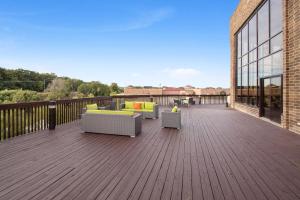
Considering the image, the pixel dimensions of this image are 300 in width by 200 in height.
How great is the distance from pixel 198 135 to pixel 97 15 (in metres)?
16.9

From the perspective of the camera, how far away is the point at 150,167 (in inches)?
128

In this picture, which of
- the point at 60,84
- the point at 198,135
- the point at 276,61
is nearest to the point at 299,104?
the point at 276,61

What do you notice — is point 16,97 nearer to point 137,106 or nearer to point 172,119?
point 137,106

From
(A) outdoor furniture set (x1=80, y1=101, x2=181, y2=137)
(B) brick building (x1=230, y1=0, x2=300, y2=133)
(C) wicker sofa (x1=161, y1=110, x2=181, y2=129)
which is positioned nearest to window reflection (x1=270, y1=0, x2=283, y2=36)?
(B) brick building (x1=230, y1=0, x2=300, y2=133)

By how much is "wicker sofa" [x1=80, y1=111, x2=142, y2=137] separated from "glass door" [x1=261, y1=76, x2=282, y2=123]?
17.3 ft

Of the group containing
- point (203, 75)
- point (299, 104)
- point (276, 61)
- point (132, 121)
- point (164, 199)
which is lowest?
point (164, 199)

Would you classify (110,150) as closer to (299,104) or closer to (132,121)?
(132,121)

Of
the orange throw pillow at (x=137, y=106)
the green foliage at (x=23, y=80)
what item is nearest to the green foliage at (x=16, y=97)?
the green foliage at (x=23, y=80)

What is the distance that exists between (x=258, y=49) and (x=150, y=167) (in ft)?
27.9

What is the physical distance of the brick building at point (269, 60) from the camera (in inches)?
235

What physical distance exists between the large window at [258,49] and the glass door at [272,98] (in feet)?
1.04

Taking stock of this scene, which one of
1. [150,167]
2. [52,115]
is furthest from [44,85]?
[150,167]

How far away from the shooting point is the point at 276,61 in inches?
283

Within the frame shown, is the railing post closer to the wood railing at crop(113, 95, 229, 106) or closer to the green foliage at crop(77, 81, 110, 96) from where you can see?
the wood railing at crop(113, 95, 229, 106)
